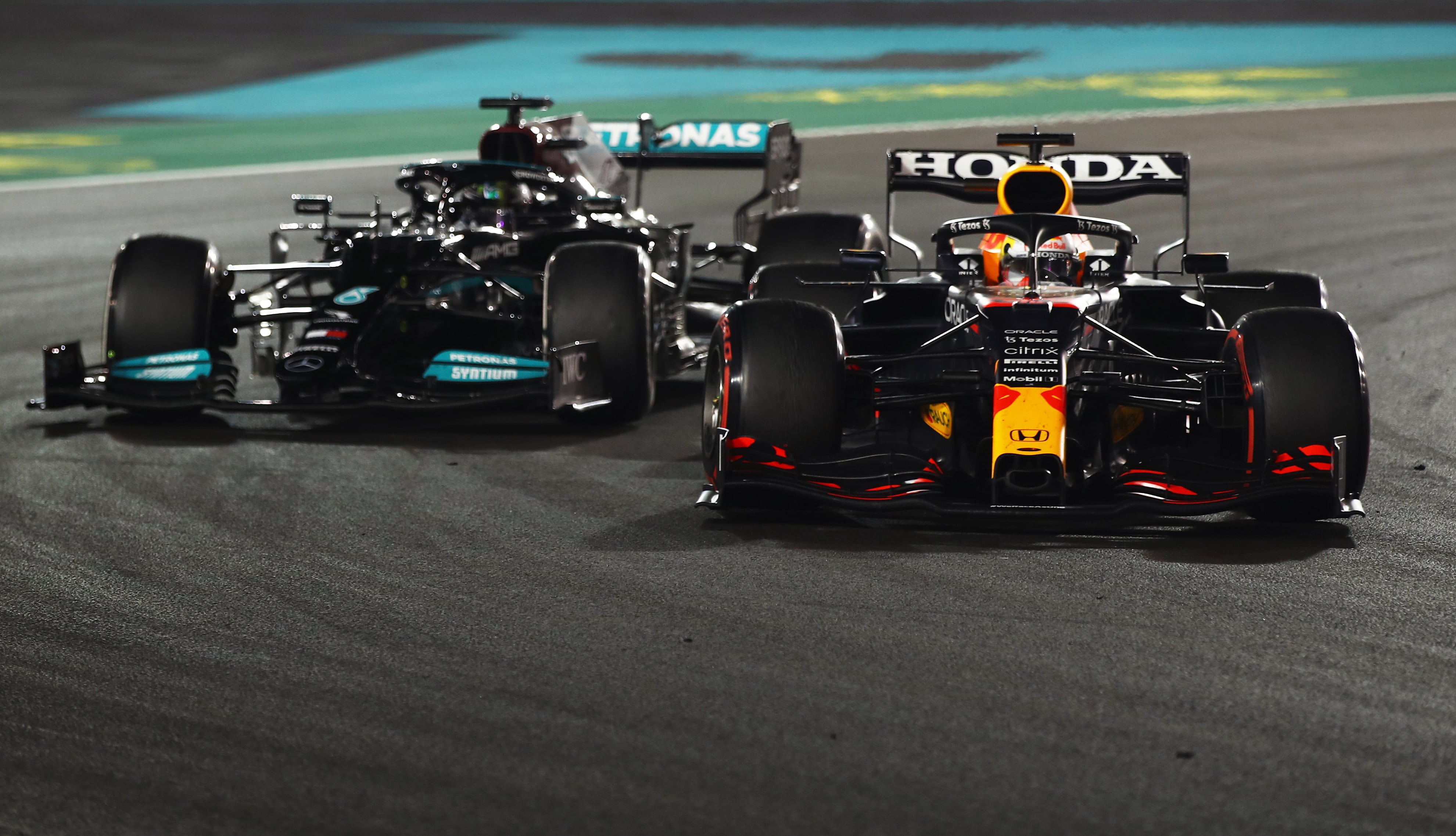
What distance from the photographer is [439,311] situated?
406 inches

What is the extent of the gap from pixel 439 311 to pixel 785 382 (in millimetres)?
3241

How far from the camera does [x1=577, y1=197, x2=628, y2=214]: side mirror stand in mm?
11648

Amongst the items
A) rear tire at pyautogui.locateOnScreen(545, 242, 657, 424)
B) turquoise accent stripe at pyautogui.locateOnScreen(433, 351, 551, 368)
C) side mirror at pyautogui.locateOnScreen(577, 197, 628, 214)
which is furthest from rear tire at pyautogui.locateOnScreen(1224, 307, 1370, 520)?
side mirror at pyautogui.locateOnScreen(577, 197, 628, 214)

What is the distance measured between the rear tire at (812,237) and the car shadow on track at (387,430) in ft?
4.72

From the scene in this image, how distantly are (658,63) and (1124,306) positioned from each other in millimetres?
26419

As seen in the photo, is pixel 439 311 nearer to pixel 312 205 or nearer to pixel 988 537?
pixel 312 205

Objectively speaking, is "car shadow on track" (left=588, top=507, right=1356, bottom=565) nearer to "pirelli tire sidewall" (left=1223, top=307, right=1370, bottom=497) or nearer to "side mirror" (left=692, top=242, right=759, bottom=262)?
"pirelli tire sidewall" (left=1223, top=307, right=1370, bottom=497)

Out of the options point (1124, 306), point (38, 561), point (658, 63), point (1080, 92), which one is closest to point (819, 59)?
point (658, 63)

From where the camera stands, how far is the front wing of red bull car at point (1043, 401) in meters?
7.29

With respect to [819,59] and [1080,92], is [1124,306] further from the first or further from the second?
[819,59]

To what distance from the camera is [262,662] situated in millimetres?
5906

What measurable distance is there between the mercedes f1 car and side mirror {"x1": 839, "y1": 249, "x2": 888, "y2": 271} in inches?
66.1

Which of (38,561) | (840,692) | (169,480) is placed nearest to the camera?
(840,692)

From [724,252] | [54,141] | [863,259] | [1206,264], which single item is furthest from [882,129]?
[1206,264]
